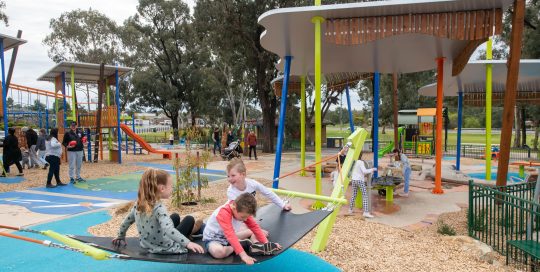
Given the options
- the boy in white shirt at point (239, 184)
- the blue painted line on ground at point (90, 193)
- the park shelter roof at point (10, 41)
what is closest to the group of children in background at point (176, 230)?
the boy in white shirt at point (239, 184)

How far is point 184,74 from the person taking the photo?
39469 mm

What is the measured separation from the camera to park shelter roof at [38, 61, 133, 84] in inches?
627

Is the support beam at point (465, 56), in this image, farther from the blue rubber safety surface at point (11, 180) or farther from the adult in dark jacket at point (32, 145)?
the adult in dark jacket at point (32, 145)

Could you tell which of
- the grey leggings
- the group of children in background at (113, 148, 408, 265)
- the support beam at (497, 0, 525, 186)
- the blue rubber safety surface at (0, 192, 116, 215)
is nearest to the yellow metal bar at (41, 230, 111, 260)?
the group of children in background at (113, 148, 408, 265)

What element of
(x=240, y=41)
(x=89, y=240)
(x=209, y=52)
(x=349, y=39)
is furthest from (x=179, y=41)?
(x=89, y=240)

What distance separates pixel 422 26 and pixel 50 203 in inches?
321

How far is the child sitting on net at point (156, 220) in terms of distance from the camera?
3295mm

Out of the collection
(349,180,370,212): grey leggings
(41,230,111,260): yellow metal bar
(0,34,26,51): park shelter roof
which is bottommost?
(349,180,370,212): grey leggings

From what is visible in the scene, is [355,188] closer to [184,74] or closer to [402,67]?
[402,67]

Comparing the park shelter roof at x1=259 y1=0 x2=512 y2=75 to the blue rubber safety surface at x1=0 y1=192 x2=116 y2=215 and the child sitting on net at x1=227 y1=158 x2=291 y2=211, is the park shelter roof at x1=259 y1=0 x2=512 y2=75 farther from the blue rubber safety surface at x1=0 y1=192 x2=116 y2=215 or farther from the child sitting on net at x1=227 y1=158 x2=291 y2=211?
the blue rubber safety surface at x1=0 y1=192 x2=116 y2=215

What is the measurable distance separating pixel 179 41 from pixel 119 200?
3239 centimetres

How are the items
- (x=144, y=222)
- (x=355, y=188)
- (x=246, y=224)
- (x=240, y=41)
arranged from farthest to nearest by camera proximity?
(x=240, y=41), (x=355, y=188), (x=246, y=224), (x=144, y=222)

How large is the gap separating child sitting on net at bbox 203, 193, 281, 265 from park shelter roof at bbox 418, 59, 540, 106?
8.59m

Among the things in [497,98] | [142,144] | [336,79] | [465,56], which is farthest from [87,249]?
[142,144]
